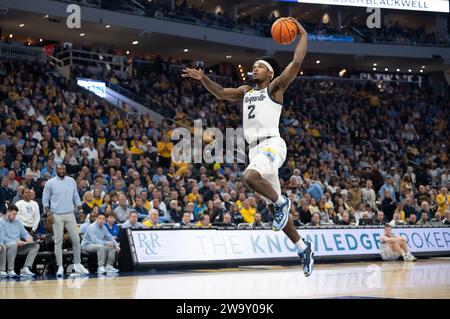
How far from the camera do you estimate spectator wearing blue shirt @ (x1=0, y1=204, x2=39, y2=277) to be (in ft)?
46.0

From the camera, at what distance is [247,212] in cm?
1905

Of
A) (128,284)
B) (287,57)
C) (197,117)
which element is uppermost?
(287,57)

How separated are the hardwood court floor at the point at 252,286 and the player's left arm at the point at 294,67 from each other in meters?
2.55

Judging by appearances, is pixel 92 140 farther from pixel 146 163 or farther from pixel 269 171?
pixel 269 171

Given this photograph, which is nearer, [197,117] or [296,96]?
[197,117]

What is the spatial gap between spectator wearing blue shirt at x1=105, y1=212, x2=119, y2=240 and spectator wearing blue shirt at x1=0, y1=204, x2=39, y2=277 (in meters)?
1.78

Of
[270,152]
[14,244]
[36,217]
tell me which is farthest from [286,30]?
[36,217]

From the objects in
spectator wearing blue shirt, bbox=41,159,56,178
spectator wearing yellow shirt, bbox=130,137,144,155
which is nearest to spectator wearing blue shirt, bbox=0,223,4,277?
spectator wearing blue shirt, bbox=41,159,56,178

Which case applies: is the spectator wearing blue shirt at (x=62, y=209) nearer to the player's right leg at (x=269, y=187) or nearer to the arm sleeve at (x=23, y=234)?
the arm sleeve at (x=23, y=234)

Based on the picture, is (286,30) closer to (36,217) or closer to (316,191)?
(36,217)

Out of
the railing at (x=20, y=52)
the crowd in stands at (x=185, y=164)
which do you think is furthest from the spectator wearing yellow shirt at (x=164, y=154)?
the railing at (x=20, y=52)

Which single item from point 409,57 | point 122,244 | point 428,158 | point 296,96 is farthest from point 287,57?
point 122,244

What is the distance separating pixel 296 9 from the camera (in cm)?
4028

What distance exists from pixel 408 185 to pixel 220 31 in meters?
12.0
